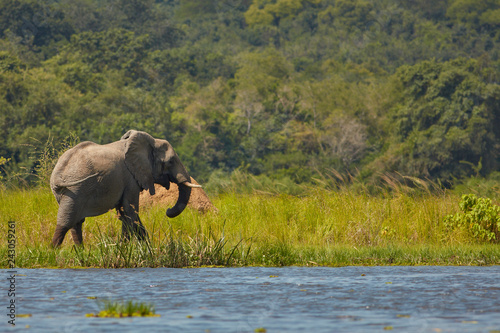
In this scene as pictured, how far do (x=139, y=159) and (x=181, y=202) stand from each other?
113 centimetres

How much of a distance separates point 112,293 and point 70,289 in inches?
21.5

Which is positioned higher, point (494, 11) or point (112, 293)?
point (494, 11)

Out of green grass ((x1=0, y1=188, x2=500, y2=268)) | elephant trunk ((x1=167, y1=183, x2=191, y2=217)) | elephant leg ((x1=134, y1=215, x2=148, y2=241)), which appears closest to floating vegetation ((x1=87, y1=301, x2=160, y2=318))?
green grass ((x1=0, y1=188, x2=500, y2=268))

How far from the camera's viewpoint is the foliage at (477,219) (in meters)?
13.5

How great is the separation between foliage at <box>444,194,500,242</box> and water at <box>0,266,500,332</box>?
212 centimetres

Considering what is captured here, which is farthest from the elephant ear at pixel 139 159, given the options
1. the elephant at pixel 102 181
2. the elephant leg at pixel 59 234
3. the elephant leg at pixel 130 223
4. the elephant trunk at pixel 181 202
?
Answer: the elephant leg at pixel 59 234

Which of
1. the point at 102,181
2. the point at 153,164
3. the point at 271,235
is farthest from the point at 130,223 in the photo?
the point at 271,235

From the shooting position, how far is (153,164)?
12.9m

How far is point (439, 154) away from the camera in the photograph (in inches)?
1720

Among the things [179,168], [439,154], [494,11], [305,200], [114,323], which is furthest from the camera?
[494,11]

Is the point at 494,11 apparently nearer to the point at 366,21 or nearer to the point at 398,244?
the point at 366,21

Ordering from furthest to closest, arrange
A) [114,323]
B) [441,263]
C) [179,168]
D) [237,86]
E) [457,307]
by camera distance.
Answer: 1. [237,86]
2. [179,168]
3. [441,263]
4. [457,307]
5. [114,323]

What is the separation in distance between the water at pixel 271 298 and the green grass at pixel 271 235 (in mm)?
478

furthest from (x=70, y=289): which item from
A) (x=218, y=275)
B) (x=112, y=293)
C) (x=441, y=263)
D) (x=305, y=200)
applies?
(x=305, y=200)
